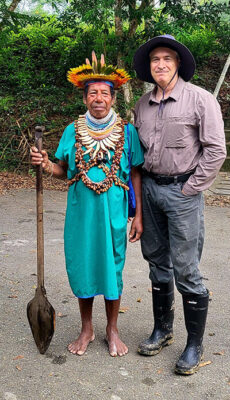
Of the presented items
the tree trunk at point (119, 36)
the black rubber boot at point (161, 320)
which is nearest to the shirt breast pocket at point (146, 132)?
the black rubber boot at point (161, 320)

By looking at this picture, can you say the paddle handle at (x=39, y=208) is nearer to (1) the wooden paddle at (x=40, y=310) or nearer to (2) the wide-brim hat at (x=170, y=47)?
(1) the wooden paddle at (x=40, y=310)

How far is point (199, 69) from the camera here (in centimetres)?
1273

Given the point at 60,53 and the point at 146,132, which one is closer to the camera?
the point at 146,132

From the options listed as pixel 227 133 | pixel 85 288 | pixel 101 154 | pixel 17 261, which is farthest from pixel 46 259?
pixel 227 133

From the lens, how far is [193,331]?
3.18 metres

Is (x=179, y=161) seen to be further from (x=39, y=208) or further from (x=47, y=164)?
(x=39, y=208)

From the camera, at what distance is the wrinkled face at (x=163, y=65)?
2.99m

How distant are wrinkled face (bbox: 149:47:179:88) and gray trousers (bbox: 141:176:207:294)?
66cm

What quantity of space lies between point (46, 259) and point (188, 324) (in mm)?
2478

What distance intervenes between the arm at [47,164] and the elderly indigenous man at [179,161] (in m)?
0.60

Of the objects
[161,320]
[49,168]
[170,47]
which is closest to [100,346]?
[161,320]

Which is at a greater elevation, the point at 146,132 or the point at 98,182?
the point at 146,132

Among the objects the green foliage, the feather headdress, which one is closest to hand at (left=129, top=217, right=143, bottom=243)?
the feather headdress

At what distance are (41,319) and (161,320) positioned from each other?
0.89 m
